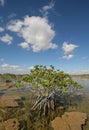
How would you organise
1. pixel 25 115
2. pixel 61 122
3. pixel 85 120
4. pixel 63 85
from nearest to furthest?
pixel 61 122 → pixel 85 120 → pixel 25 115 → pixel 63 85

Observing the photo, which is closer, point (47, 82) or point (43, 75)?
point (47, 82)

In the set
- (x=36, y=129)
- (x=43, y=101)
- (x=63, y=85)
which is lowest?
(x=36, y=129)

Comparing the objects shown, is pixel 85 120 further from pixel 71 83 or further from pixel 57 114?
pixel 71 83

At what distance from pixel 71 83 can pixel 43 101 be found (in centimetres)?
461

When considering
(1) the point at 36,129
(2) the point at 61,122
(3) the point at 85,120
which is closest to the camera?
(1) the point at 36,129

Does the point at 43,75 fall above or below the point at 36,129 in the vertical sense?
above

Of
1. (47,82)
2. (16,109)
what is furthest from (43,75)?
(16,109)

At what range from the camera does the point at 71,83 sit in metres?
25.1

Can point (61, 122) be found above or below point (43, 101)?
below

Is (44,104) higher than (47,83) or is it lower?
lower

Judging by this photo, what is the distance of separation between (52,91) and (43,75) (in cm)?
245

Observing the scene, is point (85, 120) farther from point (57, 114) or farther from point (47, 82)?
point (47, 82)

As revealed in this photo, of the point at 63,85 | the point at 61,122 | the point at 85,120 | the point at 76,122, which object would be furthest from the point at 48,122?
the point at 63,85

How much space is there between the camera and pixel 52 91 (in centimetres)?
2427
